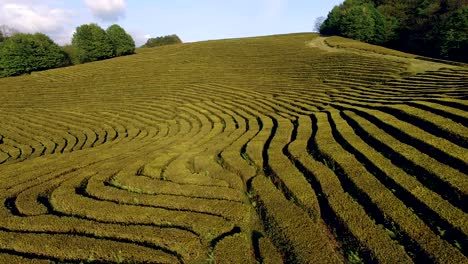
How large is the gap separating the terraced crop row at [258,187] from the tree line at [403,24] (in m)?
51.7

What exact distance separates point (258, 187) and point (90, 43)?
327 feet

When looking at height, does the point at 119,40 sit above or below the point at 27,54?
above

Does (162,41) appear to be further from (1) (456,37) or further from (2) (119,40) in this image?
(1) (456,37)

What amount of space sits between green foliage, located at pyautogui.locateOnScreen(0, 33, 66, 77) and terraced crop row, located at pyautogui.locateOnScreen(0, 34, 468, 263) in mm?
64612

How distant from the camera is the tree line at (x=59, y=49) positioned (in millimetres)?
85875

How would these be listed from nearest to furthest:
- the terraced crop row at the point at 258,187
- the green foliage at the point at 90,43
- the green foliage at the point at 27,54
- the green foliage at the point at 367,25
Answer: the terraced crop row at the point at 258,187, the green foliage at the point at 27,54, the green foliage at the point at 367,25, the green foliage at the point at 90,43

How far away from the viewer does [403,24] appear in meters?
93.1

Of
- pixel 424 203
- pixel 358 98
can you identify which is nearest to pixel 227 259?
pixel 424 203

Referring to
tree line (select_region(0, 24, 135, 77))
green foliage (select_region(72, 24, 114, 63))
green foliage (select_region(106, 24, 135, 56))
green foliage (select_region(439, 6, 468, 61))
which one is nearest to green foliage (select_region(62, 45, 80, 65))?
tree line (select_region(0, 24, 135, 77))

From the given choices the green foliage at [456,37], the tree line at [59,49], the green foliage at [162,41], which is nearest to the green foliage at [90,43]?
the tree line at [59,49]

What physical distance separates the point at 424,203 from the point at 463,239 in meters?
1.73

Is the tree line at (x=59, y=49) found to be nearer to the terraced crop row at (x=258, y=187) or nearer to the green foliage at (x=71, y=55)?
the green foliage at (x=71, y=55)

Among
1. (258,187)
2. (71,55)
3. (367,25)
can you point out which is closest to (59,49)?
(71,55)

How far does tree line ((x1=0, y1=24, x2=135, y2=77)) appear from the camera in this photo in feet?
282
